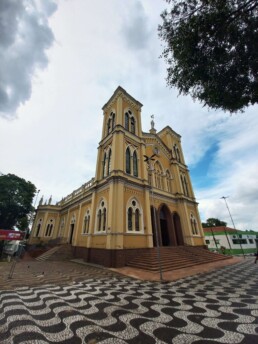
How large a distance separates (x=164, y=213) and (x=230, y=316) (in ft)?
48.7

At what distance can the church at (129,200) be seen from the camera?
42.1 feet

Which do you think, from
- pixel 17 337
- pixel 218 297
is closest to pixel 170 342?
pixel 17 337

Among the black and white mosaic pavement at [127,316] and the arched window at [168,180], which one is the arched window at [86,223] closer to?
the arched window at [168,180]

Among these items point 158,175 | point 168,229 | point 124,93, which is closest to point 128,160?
point 158,175

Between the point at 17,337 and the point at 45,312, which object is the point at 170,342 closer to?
the point at 17,337

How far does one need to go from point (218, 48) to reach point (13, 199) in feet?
102

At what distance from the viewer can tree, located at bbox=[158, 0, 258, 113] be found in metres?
6.31

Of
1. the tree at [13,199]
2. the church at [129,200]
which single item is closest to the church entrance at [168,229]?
the church at [129,200]

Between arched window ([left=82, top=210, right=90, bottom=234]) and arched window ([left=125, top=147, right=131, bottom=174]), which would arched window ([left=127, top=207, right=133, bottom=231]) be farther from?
arched window ([left=82, top=210, right=90, bottom=234])

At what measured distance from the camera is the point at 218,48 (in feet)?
22.2

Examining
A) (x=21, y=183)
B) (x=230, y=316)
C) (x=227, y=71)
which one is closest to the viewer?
(x=230, y=316)

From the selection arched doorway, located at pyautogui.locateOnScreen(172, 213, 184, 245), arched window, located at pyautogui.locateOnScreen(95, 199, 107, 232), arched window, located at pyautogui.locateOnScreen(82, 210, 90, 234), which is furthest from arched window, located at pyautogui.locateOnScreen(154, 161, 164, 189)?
arched window, located at pyautogui.locateOnScreen(82, 210, 90, 234)

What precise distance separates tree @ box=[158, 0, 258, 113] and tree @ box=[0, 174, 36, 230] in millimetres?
29201

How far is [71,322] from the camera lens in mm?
3486
